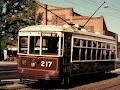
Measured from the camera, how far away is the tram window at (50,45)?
1708cm

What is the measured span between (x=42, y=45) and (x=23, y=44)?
1.11m

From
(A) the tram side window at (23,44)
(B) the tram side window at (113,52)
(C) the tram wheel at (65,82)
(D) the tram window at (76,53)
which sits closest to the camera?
(C) the tram wheel at (65,82)

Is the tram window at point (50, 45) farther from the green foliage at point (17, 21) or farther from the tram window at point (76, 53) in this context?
the green foliage at point (17, 21)

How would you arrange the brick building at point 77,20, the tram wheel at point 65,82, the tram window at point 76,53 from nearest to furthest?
the tram wheel at point 65,82 < the tram window at point 76,53 < the brick building at point 77,20

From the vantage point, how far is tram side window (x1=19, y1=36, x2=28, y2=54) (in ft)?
58.1

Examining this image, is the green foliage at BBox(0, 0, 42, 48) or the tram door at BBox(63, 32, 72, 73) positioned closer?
the tram door at BBox(63, 32, 72, 73)

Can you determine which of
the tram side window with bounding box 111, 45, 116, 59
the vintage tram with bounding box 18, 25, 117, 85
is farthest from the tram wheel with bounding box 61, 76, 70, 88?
the tram side window with bounding box 111, 45, 116, 59

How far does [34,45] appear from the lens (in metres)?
17.5

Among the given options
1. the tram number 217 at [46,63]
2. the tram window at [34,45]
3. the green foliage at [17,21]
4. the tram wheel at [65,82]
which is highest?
the green foliage at [17,21]

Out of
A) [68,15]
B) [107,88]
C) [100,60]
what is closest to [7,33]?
[68,15]

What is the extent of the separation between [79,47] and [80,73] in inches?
54.6

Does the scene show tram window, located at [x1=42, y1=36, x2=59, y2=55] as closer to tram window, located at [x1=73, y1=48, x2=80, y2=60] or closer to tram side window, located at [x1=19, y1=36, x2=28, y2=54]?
tram side window, located at [x1=19, y1=36, x2=28, y2=54]

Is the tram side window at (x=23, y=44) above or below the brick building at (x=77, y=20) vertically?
below

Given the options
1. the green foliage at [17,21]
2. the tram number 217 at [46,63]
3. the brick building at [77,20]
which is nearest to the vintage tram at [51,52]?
the tram number 217 at [46,63]
